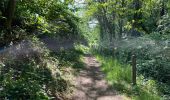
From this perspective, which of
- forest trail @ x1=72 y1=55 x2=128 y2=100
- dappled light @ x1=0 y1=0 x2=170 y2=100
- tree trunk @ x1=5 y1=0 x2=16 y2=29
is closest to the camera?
dappled light @ x1=0 y1=0 x2=170 y2=100

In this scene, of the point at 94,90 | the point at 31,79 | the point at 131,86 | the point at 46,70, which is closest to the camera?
the point at 31,79

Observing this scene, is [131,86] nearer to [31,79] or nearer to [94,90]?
[94,90]

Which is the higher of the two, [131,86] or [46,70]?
[46,70]

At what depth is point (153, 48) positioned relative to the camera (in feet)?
47.3

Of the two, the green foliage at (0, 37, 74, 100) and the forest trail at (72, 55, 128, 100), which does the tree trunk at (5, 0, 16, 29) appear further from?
the forest trail at (72, 55, 128, 100)

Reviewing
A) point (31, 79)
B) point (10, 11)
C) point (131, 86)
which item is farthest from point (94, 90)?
point (10, 11)

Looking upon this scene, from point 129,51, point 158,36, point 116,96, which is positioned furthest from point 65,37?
point 116,96

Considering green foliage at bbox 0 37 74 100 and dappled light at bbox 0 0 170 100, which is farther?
dappled light at bbox 0 0 170 100

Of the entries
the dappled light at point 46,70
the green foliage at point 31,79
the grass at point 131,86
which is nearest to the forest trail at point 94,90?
the dappled light at point 46,70

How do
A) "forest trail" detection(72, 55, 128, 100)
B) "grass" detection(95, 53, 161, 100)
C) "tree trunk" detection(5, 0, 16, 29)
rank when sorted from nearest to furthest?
"tree trunk" detection(5, 0, 16, 29), "grass" detection(95, 53, 161, 100), "forest trail" detection(72, 55, 128, 100)

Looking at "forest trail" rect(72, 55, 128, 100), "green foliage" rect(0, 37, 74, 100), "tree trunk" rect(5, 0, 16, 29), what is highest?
"tree trunk" rect(5, 0, 16, 29)

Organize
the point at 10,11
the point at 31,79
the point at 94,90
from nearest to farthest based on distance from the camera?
the point at 31,79 → the point at 10,11 → the point at 94,90

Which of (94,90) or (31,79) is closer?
(31,79)

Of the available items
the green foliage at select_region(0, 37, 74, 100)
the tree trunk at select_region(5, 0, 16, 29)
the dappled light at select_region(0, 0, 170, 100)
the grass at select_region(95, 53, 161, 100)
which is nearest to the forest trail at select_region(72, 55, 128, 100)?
the dappled light at select_region(0, 0, 170, 100)
